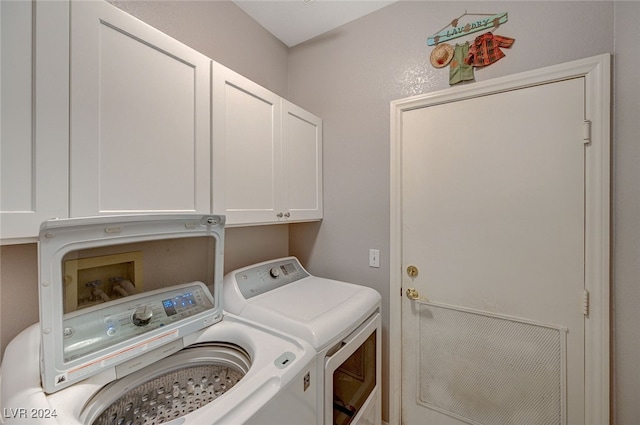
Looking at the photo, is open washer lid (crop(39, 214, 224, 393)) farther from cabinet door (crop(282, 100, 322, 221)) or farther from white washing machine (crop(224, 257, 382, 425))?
cabinet door (crop(282, 100, 322, 221))

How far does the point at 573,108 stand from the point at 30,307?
242 cm

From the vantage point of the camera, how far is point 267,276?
158cm

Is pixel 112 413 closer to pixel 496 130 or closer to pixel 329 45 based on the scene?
pixel 496 130

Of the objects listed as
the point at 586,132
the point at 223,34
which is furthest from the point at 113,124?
the point at 586,132

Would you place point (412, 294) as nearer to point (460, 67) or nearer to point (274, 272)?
point (274, 272)

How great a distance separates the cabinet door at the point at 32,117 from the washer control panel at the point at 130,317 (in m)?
0.33

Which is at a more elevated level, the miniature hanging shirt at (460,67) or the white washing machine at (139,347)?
the miniature hanging shirt at (460,67)

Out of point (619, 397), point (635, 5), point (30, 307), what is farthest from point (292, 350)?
point (635, 5)

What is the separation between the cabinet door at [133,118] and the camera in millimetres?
801

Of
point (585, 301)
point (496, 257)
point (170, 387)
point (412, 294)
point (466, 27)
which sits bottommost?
point (170, 387)

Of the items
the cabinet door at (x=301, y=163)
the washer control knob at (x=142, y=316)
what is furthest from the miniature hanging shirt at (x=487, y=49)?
the washer control knob at (x=142, y=316)

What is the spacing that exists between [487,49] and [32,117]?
1.95m

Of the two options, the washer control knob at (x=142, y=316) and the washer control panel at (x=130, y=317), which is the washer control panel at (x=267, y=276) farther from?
the washer control knob at (x=142, y=316)

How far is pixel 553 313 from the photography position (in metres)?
1.27
